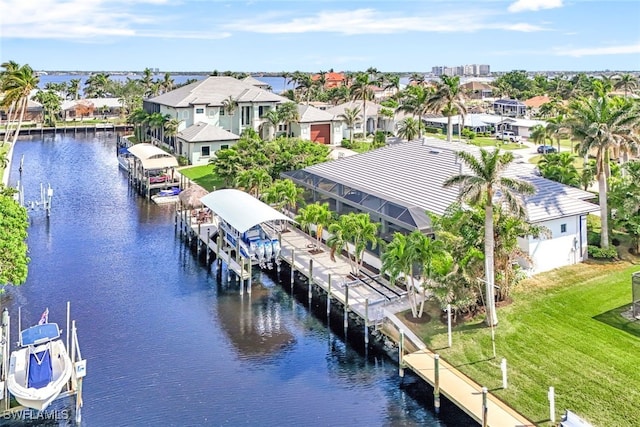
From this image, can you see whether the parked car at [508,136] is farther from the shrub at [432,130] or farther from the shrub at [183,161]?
the shrub at [183,161]

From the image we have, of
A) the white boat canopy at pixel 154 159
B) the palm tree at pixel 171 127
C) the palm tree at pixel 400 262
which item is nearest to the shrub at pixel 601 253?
the palm tree at pixel 400 262

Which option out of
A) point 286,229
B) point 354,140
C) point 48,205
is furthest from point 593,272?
point 354,140

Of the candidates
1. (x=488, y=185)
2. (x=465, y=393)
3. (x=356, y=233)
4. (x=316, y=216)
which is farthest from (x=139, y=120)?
(x=465, y=393)

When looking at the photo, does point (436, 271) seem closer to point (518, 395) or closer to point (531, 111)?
point (518, 395)

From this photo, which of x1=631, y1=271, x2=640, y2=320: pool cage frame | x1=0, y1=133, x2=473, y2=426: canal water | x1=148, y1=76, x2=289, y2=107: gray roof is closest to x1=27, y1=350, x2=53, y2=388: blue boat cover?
x1=0, y1=133, x2=473, y2=426: canal water

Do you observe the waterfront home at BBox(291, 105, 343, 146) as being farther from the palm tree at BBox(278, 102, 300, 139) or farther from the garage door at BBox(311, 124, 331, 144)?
the palm tree at BBox(278, 102, 300, 139)
